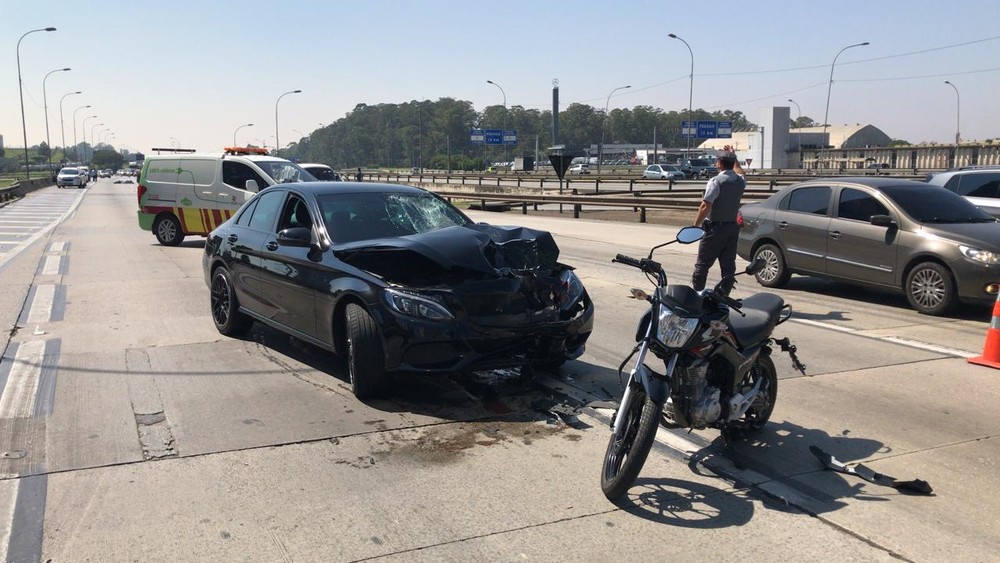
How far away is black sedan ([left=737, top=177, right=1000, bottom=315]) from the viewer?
31.8 feet

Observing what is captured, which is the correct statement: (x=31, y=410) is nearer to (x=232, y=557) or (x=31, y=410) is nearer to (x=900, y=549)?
(x=232, y=557)

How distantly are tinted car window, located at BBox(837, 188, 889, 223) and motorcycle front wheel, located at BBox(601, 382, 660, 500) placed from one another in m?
7.67

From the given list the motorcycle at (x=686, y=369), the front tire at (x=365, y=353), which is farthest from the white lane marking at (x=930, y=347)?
the front tire at (x=365, y=353)

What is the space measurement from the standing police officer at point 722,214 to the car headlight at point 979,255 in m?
2.75

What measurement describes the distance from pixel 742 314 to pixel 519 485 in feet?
5.87

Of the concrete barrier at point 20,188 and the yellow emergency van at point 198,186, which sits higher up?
the yellow emergency van at point 198,186

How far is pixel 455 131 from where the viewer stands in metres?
159

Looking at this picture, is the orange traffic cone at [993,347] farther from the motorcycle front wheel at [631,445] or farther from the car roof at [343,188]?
the car roof at [343,188]

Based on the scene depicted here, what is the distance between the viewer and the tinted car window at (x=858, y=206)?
10.9 m

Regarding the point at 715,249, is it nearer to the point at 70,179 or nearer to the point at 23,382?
the point at 23,382

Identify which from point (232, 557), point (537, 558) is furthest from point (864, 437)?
point (232, 557)

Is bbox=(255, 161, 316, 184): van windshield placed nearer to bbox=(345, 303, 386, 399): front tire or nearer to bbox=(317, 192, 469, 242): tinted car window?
bbox=(317, 192, 469, 242): tinted car window

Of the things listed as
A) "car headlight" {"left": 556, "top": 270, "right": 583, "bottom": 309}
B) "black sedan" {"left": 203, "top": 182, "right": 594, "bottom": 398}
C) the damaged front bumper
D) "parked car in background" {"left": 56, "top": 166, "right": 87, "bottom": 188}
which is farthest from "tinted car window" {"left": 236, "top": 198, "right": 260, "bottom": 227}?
"parked car in background" {"left": 56, "top": 166, "right": 87, "bottom": 188}

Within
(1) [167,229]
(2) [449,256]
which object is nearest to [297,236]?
(2) [449,256]
